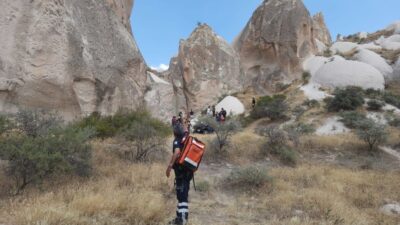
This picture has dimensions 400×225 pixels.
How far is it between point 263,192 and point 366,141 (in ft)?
25.2

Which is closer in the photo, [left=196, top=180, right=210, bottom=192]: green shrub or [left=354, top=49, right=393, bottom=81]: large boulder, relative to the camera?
[left=196, top=180, right=210, bottom=192]: green shrub

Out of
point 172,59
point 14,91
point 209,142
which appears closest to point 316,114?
point 209,142

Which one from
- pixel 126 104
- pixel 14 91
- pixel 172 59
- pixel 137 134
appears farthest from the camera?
pixel 172 59

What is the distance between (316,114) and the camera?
19.5 meters

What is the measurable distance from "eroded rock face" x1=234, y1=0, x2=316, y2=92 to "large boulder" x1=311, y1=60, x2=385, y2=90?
16.9ft

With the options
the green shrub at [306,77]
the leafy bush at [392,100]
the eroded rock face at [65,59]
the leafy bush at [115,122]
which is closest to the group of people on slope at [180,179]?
the leafy bush at [115,122]

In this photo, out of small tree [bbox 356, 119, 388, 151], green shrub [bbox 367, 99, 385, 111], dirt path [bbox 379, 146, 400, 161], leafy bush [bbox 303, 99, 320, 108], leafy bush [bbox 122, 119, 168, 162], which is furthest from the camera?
leafy bush [bbox 303, 99, 320, 108]

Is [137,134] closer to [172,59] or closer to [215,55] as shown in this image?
[215,55]

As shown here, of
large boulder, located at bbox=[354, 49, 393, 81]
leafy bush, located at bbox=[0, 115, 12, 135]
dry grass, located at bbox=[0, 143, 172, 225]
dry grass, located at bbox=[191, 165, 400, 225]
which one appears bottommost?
dry grass, located at bbox=[191, 165, 400, 225]

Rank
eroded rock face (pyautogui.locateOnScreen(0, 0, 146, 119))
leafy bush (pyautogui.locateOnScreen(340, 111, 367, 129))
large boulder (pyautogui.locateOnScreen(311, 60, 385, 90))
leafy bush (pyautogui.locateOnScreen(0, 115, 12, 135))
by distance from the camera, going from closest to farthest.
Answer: leafy bush (pyautogui.locateOnScreen(0, 115, 12, 135))
eroded rock face (pyautogui.locateOnScreen(0, 0, 146, 119))
leafy bush (pyautogui.locateOnScreen(340, 111, 367, 129))
large boulder (pyautogui.locateOnScreen(311, 60, 385, 90))

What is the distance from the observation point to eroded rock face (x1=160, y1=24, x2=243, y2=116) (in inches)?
1257

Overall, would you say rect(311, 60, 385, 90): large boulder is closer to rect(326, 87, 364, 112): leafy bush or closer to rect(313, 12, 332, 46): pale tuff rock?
rect(326, 87, 364, 112): leafy bush

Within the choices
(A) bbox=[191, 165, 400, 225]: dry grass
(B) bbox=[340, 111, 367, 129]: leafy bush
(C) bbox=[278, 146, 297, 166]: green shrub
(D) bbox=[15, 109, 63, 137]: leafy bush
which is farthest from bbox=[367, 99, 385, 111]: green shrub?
(D) bbox=[15, 109, 63, 137]: leafy bush

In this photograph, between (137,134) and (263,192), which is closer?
(263,192)
